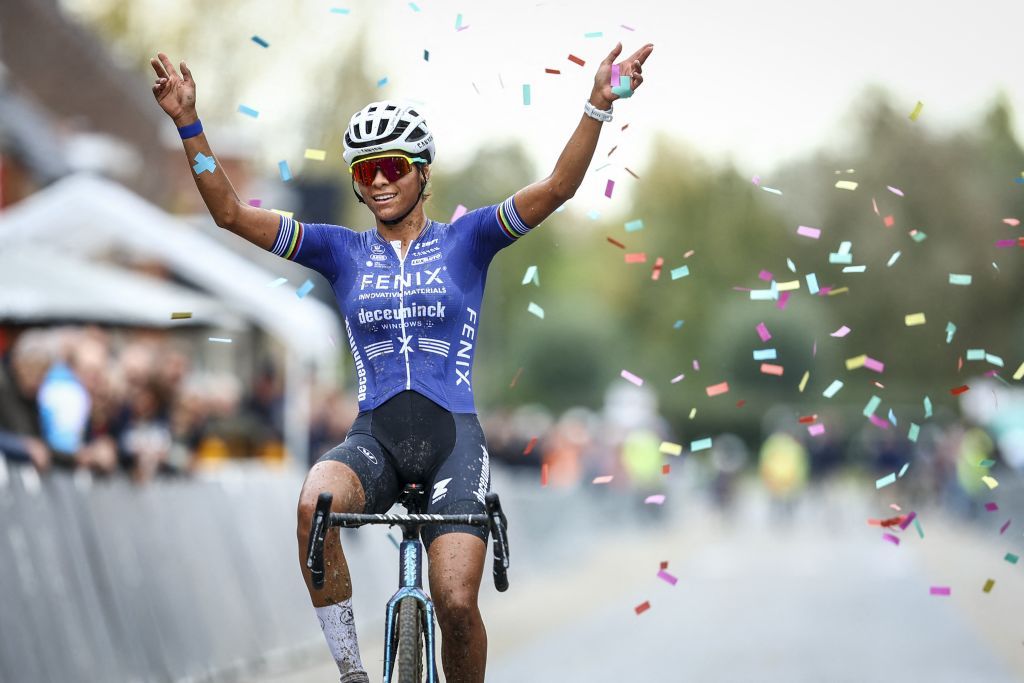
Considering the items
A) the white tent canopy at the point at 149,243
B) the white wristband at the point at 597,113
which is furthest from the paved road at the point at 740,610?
the white wristband at the point at 597,113

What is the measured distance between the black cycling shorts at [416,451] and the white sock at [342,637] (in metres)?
0.36

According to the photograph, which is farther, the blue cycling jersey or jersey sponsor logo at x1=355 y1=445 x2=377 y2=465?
the blue cycling jersey

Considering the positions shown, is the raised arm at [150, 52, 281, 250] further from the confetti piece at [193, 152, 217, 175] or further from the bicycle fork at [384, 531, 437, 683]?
the bicycle fork at [384, 531, 437, 683]

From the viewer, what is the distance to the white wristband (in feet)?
20.0

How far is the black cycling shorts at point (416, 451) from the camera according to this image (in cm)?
600

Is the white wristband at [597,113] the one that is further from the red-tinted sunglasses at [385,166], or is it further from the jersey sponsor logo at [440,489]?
the jersey sponsor logo at [440,489]

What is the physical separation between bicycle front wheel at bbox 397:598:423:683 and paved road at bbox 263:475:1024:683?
5.42m

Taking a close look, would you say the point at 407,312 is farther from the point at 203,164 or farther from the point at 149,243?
the point at 149,243

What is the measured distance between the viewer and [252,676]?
11141 mm

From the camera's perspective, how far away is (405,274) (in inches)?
245

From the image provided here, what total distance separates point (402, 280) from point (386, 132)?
53cm

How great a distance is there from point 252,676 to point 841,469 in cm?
2993

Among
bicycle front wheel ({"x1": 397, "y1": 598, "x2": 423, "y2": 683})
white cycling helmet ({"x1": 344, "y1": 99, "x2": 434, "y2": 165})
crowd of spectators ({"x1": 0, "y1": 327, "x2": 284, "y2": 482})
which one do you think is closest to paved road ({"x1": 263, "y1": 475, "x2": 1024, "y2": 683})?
crowd of spectators ({"x1": 0, "y1": 327, "x2": 284, "y2": 482})

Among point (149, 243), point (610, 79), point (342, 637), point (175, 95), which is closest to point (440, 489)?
point (342, 637)
